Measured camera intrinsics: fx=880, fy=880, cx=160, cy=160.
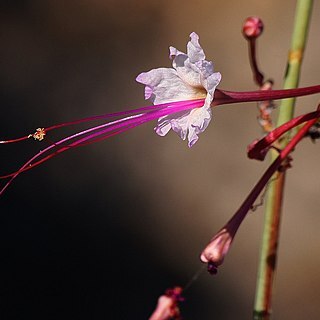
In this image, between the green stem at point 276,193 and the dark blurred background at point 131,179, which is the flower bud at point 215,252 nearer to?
the green stem at point 276,193

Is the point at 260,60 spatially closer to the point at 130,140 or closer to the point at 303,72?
the point at 303,72

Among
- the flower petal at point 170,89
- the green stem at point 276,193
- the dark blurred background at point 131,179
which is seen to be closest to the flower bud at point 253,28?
the green stem at point 276,193

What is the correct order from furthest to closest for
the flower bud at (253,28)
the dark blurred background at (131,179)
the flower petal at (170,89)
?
the dark blurred background at (131,179), the flower bud at (253,28), the flower petal at (170,89)

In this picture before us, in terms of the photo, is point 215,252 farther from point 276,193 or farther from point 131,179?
point 131,179

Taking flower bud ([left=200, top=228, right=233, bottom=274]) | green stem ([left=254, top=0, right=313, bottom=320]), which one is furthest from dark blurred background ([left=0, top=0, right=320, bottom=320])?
flower bud ([left=200, top=228, right=233, bottom=274])

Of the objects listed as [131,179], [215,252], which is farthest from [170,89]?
[131,179]

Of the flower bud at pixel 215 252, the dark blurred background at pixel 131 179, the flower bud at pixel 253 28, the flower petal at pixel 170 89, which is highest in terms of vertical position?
the dark blurred background at pixel 131 179
